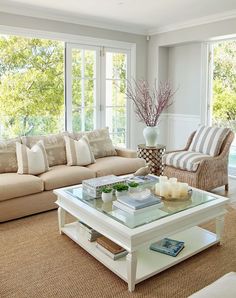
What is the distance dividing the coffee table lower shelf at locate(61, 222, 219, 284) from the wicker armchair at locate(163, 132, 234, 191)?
1.15 metres

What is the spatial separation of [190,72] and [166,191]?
3557 millimetres

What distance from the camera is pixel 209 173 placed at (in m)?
4.11

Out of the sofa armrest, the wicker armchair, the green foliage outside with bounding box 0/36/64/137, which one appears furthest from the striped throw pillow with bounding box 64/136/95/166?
the green foliage outside with bounding box 0/36/64/137

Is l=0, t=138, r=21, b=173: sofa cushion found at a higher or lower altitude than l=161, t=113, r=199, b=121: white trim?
lower

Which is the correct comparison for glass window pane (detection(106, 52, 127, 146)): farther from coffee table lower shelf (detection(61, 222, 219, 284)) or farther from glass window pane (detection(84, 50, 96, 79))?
coffee table lower shelf (detection(61, 222, 219, 284))

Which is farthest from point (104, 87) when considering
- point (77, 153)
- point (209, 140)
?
point (209, 140)

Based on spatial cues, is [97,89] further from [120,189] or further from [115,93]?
[120,189]

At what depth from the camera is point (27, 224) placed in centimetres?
327

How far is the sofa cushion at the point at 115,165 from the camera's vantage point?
3955mm

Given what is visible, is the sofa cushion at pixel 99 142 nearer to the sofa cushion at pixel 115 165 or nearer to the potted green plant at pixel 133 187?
the sofa cushion at pixel 115 165

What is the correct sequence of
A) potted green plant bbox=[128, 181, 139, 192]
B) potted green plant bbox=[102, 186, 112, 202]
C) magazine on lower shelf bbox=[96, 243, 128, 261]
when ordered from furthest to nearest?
potted green plant bbox=[128, 181, 139, 192] < potted green plant bbox=[102, 186, 112, 202] < magazine on lower shelf bbox=[96, 243, 128, 261]

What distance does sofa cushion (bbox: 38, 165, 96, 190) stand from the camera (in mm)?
3537

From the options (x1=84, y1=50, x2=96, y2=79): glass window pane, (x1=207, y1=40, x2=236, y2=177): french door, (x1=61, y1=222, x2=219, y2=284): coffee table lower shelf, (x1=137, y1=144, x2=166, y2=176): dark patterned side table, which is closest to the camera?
(x1=61, y1=222, x2=219, y2=284): coffee table lower shelf

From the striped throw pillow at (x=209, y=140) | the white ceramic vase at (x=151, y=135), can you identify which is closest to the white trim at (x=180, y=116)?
the striped throw pillow at (x=209, y=140)
